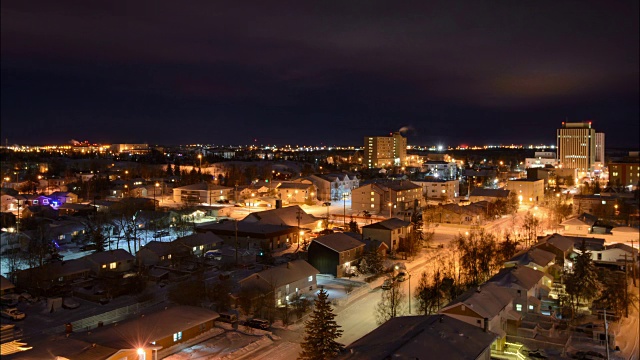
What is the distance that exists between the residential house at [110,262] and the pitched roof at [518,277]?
7.04 meters

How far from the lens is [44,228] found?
1265 centimetres

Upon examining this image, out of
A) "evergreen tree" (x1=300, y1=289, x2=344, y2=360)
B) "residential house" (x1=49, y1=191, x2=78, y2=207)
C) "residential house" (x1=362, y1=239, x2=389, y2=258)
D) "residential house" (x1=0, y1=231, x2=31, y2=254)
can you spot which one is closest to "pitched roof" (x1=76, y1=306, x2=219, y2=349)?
"evergreen tree" (x1=300, y1=289, x2=344, y2=360)

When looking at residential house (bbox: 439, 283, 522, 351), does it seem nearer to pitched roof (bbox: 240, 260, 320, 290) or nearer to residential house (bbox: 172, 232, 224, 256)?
pitched roof (bbox: 240, 260, 320, 290)

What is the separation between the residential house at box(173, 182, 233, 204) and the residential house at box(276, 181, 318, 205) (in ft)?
8.16

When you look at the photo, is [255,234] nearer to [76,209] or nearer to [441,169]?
[76,209]

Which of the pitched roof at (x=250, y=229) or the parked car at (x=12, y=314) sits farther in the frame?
the pitched roof at (x=250, y=229)

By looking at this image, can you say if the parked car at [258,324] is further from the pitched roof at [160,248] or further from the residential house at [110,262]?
the pitched roof at [160,248]

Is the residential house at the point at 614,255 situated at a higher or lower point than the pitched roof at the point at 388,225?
lower

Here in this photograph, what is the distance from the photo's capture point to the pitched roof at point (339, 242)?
10.1 metres

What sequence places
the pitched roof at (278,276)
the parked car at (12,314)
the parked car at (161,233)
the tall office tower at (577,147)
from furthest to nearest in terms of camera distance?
the tall office tower at (577,147) < the parked car at (161,233) < the pitched roof at (278,276) < the parked car at (12,314)

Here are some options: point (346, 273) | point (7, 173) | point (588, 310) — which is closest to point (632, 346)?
point (588, 310)

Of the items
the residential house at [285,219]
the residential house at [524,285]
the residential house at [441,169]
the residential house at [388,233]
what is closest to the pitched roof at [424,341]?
the residential house at [524,285]

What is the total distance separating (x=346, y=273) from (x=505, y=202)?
10716 mm

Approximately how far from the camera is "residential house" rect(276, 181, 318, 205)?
70.2 ft
